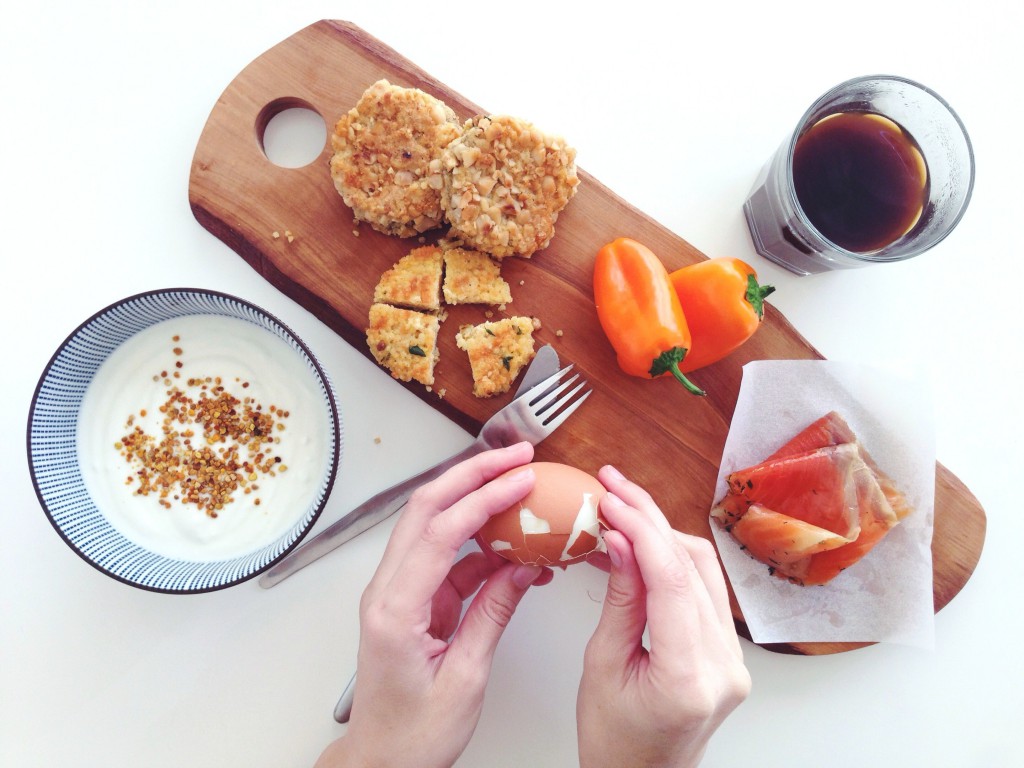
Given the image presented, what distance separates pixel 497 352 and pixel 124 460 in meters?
1.03

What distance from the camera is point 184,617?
6.17ft

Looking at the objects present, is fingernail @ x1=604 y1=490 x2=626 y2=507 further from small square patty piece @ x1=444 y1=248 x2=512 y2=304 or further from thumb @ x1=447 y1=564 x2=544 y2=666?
small square patty piece @ x1=444 y1=248 x2=512 y2=304

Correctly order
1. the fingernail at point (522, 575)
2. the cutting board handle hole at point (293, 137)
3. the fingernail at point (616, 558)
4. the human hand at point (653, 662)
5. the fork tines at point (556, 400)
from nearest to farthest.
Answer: the human hand at point (653, 662) < the fingernail at point (616, 558) < the fingernail at point (522, 575) < the fork tines at point (556, 400) < the cutting board handle hole at point (293, 137)

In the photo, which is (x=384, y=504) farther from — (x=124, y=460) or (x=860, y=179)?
(x=860, y=179)

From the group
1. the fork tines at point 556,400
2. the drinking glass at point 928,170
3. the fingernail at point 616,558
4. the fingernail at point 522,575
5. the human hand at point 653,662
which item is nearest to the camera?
the human hand at point 653,662

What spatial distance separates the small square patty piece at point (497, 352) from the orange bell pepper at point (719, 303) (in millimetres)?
437

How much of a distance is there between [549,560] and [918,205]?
1.35m

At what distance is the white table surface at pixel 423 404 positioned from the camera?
1871 millimetres

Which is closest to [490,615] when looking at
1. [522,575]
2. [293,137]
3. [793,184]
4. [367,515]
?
[522,575]

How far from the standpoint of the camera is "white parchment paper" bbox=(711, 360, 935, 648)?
181cm

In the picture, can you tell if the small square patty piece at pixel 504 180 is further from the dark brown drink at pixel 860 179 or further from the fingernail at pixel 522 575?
the fingernail at pixel 522 575

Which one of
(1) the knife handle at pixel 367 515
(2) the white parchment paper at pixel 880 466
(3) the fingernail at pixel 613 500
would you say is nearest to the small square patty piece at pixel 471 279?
(1) the knife handle at pixel 367 515

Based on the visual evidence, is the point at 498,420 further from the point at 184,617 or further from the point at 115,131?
the point at 115,131

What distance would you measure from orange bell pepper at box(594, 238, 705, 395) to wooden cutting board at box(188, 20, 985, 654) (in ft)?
0.25
